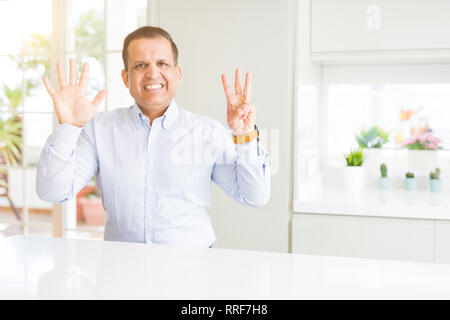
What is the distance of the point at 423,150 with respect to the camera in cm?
288

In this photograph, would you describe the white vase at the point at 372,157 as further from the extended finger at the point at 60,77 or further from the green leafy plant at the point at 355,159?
the extended finger at the point at 60,77

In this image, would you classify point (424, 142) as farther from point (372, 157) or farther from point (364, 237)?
point (364, 237)

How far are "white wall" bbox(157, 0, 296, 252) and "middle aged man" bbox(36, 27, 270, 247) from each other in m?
0.65

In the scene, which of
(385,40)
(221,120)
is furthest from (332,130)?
(221,120)

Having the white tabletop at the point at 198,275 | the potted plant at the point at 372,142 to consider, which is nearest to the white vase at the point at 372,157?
the potted plant at the point at 372,142

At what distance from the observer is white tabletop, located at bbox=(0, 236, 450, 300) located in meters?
0.92

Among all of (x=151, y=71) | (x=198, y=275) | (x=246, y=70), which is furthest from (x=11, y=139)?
(x=198, y=275)

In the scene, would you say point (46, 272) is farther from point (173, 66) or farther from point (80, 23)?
point (80, 23)

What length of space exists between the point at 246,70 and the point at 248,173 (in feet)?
3.04

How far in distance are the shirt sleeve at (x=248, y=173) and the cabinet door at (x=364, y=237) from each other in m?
0.74

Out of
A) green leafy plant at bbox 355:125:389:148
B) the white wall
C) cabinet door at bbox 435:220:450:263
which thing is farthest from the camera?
green leafy plant at bbox 355:125:389:148

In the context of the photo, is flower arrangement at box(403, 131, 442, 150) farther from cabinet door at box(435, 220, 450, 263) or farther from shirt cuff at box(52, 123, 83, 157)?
shirt cuff at box(52, 123, 83, 157)

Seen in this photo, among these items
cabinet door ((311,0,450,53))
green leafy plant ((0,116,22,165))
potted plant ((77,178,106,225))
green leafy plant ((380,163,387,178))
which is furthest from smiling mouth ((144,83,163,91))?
potted plant ((77,178,106,225))

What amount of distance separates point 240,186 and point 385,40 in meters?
1.37
